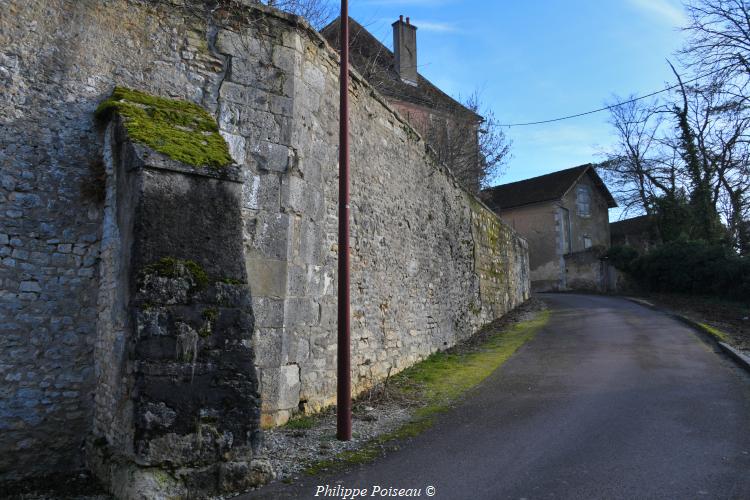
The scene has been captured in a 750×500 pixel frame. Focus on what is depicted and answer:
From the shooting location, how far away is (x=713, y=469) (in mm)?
4539

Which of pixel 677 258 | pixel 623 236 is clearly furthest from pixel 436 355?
pixel 623 236

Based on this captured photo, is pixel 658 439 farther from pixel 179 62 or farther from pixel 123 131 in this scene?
pixel 179 62

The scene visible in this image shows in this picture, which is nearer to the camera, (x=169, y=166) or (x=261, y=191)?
(x=169, y=166)

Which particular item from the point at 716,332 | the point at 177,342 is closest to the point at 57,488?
the point at 177,342

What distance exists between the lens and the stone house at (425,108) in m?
18.8

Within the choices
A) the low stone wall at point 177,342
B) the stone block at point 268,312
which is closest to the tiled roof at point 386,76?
the stone block at point 268,312

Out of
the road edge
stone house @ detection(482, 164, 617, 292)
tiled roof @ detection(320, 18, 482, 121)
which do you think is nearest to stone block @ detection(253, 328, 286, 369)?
the road edge

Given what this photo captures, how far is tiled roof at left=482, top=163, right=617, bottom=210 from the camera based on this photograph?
3316cm

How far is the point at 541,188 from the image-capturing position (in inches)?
1348

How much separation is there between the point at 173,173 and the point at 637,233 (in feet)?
122

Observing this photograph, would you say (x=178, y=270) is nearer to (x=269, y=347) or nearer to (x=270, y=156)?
(x=269, y=347)

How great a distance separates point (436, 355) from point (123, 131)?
7790 mm

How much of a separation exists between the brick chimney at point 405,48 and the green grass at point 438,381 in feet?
40.4

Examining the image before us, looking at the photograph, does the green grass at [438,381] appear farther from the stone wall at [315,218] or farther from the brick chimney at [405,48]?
the brick chimney at [405,48]
